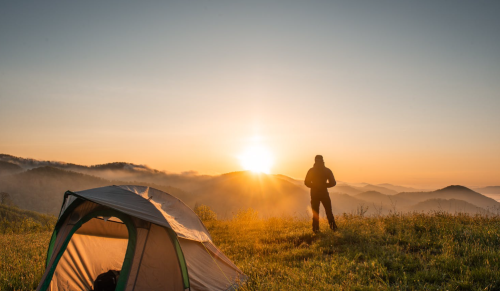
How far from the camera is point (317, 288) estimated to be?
5.63 meters

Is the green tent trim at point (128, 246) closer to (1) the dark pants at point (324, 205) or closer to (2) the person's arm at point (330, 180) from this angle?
(1) the dark pants at point (324, 205)

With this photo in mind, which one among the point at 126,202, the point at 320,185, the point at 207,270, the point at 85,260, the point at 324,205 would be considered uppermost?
the point at 320,185

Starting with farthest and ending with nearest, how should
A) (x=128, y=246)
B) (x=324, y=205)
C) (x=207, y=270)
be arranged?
(x=324, y=205), (x=207, y=270), (x=128, y=246)

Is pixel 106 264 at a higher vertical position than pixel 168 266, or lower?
lower

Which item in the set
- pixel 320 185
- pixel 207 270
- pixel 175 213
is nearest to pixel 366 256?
pixel 320 185

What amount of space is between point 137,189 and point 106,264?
2.69 m

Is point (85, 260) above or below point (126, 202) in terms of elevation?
below

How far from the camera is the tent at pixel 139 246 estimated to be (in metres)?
5.71

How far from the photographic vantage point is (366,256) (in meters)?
7.46

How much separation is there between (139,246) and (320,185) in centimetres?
714

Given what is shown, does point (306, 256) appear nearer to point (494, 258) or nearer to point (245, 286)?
point (245, 286)

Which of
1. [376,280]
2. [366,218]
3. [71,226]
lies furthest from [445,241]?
[71,226]

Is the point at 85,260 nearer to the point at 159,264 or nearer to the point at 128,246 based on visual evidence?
the point at 128,246

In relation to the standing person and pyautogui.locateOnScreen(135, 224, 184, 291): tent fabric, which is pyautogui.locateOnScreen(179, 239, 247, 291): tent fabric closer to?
pyautogui.locateOnScreen(135, 224, 184, 291): tent fabric
